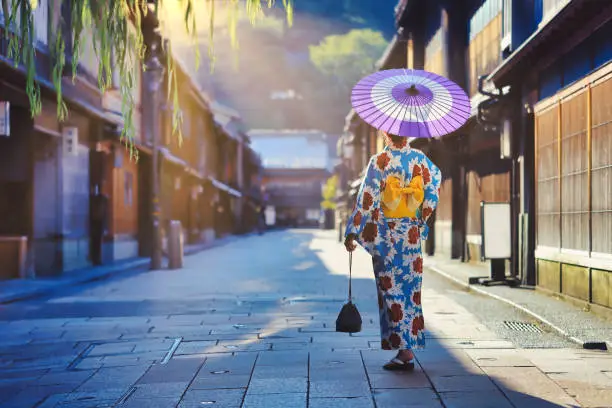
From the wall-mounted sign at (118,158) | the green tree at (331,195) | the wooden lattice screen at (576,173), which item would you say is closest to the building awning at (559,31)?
the wooden lattice screen at (576,173)

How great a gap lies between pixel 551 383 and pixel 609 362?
3.59 feet

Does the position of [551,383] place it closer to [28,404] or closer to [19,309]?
[28,404]

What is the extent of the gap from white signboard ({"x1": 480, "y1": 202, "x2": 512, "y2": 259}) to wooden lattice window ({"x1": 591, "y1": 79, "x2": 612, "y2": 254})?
3.35m

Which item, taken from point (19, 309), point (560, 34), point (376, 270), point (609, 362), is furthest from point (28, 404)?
point (560, 34)

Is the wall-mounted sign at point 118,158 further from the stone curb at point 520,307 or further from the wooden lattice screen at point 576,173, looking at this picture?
the wooden lattice screen at point 576,173

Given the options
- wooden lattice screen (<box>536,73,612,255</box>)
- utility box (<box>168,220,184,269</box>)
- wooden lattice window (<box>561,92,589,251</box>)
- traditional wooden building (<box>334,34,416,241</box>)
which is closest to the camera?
wooden lattice screen (<box>536,73,612,255</box>)

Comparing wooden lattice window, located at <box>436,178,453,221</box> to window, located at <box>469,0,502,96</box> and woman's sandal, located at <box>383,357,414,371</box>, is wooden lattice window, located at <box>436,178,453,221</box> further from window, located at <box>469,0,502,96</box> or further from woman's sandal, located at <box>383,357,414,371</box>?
woman's sandal, located at <box>383,357,414,371</box>

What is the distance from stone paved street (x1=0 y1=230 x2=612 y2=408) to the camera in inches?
179

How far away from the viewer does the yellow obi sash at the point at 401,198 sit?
5430 millimetres

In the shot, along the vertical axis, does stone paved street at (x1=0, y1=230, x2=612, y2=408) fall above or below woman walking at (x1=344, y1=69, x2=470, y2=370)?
below

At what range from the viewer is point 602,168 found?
27.3 feet

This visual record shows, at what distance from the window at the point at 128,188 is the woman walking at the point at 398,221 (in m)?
16.3

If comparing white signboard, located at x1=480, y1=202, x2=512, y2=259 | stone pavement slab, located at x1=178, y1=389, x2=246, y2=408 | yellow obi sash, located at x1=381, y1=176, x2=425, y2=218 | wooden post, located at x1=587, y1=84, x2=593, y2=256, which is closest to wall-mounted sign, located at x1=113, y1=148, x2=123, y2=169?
white signboard, located at x1=480, y1=202, x2=512, y2=259

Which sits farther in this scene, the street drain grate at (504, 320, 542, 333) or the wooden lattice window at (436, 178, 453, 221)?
the wooden lattice window at (436, 178, 453, 221)
